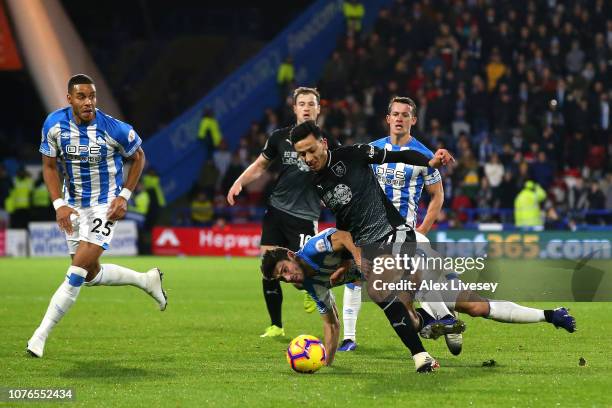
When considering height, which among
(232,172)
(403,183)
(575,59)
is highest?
(575,59)

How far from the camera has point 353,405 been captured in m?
6.87

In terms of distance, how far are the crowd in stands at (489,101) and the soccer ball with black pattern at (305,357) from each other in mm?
16048

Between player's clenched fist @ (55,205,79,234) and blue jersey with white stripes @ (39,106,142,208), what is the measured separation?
24 centimetres

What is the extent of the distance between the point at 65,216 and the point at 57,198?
0.18 m

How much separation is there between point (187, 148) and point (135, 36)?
9912 mm

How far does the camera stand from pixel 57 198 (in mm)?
9672

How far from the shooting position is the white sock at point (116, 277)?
10.3 metres

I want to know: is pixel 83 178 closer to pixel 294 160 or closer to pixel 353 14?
pixel 294 160

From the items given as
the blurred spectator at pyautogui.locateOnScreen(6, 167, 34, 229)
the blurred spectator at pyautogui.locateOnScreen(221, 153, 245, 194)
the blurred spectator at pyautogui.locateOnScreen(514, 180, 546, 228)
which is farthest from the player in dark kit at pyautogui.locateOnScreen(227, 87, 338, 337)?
the blurred spectator at pyautogui.locateOnScreen(6, 167, 34, 229)

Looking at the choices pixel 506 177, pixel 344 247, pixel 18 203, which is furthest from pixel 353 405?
pixel 18 203

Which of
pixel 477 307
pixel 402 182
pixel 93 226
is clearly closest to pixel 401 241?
pixel 477 307

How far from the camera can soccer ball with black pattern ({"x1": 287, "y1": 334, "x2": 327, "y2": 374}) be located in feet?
27.2

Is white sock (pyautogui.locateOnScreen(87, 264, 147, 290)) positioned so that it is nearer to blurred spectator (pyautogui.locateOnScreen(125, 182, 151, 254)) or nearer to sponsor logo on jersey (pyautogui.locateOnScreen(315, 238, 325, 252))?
sponsor logo on jersey (pyautogui.locateOnScreen(315, 238, 325, 252))

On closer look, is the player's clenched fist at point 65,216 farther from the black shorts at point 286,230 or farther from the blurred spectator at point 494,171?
the blurred spectator at point 494,171
